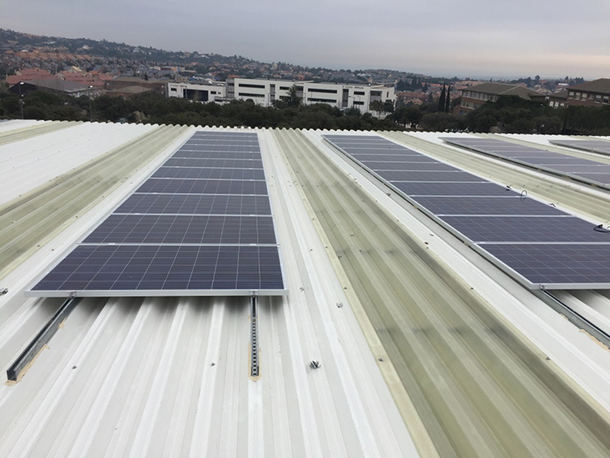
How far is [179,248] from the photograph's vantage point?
8562mm

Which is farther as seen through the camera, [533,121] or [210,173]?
[533,121]

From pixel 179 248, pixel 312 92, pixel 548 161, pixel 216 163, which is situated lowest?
pixel 179 248

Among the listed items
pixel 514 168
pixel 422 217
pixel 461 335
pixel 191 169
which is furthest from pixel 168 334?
pixel 514 168

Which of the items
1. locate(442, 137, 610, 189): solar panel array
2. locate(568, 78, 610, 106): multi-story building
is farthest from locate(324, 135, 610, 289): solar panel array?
locate(568, 78, 610, 106): multi-story building

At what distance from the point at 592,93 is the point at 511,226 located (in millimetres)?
134801

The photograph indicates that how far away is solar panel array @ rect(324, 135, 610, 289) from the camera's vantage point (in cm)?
799

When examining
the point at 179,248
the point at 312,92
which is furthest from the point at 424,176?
the point at 312,92

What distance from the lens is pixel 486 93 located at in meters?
135

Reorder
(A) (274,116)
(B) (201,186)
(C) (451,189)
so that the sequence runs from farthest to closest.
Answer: (A) (274,116), (C) (451,189), (B) (201,186)

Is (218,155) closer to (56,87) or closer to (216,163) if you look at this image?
(216,163)

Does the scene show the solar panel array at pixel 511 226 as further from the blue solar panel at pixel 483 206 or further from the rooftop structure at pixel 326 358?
the rooftop structure at pixel 326 358

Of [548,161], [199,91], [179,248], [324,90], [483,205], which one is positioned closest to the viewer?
[179,248]

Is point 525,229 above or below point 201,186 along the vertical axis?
below

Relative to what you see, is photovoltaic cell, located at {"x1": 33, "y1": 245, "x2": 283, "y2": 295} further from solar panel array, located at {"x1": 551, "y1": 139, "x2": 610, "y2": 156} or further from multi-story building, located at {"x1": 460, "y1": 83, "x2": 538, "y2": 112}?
multi-story building, located at {"x1": 460, "y1": 83, "x2": 538, "y2": 112}
